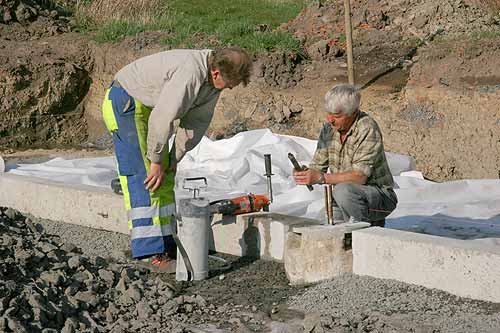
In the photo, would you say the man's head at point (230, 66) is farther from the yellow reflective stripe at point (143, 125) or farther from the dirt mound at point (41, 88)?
the dirt mound at point (41, 88)

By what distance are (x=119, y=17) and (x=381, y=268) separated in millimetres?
11671

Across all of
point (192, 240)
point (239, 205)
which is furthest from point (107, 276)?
point (239, 205)

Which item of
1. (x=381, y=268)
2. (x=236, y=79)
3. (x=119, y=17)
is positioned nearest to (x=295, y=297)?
(x=381, y=268)

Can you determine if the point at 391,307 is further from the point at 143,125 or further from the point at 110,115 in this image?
the point at 110,115

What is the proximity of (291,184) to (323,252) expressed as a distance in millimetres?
3050

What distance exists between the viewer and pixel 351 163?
5.66 m

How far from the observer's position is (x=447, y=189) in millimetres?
7977

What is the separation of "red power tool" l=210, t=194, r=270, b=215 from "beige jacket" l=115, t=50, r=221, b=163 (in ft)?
1.60

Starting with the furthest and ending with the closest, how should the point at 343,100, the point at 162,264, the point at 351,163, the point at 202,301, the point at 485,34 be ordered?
the point at 485,34 < the point at 162,264 < the point at 351,163 < the point at 343,100 < the point at 202,301

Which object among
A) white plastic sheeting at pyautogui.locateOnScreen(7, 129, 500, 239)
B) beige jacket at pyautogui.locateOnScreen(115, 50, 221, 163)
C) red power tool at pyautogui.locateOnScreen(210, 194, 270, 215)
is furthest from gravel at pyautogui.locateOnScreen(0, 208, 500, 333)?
white plastic sheeting at pyautogui.locateOnScreen(7, 129, 500, 239)

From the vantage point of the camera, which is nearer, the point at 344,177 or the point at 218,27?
the point at 344,177

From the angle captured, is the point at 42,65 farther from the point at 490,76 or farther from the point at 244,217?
the point at 244,217

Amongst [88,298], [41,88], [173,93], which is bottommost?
[88,298]

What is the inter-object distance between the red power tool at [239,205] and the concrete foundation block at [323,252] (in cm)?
80
